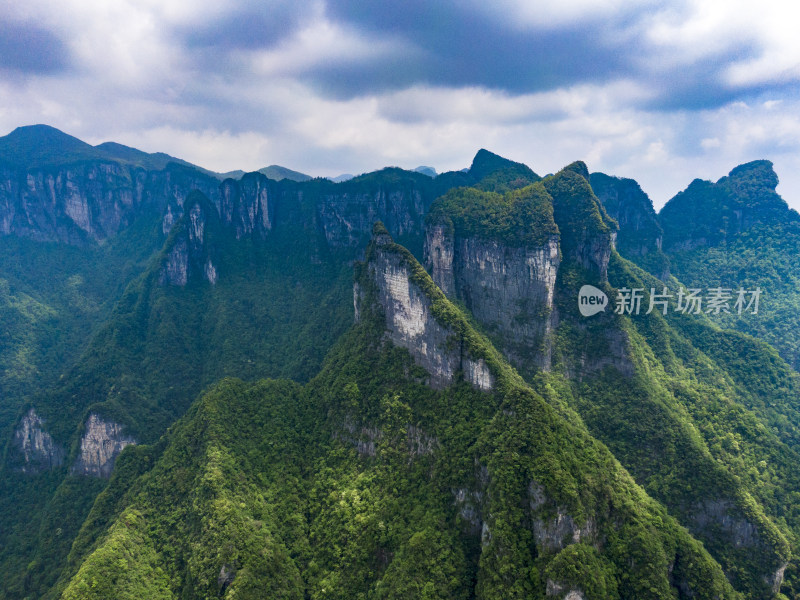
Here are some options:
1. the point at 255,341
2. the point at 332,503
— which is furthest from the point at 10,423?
the point at 332,503

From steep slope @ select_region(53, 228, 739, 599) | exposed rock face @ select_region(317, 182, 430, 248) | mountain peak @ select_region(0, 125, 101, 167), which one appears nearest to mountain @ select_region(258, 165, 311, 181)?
mountain peak @ select_region(0, 125, 101, 167)

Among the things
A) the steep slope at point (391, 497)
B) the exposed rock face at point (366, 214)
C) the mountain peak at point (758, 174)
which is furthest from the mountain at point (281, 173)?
the mountain peak at point (758, 174)

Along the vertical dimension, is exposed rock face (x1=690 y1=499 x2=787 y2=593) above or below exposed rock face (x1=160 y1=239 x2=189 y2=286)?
below

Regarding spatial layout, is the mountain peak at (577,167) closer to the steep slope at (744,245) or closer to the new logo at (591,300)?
the new logo at (591,300)

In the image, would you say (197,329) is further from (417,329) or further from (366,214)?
(417,329)

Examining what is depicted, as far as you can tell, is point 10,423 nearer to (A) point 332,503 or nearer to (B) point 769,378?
(A) point 332,503

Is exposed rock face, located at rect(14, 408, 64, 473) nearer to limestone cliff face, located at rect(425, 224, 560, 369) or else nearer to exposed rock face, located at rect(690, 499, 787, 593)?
limestone cliff face, located at rect(425, 224, 560, 369)
